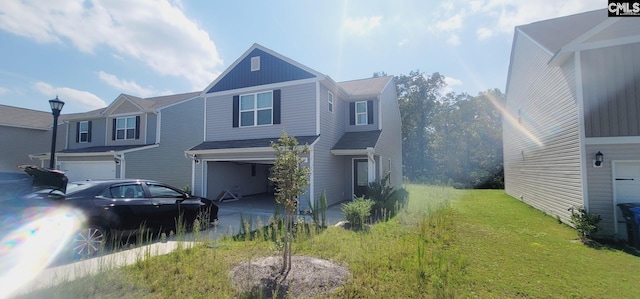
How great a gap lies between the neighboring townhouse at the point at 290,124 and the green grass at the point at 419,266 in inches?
196

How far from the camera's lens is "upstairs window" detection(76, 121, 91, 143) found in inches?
762

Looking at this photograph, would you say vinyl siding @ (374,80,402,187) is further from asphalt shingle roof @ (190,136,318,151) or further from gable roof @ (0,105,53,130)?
gable roof @ (0,105,53,130)

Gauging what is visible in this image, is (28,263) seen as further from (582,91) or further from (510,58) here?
(510,58)

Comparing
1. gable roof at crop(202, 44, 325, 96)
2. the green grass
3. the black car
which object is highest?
gable roof at crop(202, 44, 325, 96)

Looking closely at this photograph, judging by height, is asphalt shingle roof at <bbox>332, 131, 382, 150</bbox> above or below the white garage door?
above

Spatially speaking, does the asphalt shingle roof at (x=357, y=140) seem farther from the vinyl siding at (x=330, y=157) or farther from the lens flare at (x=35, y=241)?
the lens flare at (x=35, y=241)

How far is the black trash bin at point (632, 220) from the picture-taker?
6.49 m

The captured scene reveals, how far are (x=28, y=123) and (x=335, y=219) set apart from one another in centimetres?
2470

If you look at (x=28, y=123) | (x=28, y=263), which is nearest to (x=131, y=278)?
(x=28, y=263)

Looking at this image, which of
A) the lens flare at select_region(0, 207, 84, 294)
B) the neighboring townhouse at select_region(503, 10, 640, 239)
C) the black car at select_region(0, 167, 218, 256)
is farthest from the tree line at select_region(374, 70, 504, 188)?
the lens flare at select_region(0, 207, 84, 294)

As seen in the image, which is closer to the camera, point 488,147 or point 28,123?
point 28,123

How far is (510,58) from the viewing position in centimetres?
Result: 1523

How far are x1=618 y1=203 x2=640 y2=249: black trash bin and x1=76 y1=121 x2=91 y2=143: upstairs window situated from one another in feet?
87.0

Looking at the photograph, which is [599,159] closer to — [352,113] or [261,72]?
[352,113]
